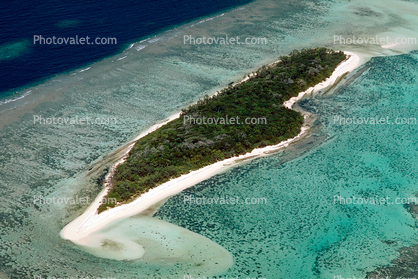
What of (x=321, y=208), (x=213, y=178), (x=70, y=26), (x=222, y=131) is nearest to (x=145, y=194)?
(x=213, y=178)

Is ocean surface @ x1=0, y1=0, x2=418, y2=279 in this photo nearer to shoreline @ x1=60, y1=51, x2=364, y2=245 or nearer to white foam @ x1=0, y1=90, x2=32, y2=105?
white foam @ x1=0, y1=90, x2=32, y2=105

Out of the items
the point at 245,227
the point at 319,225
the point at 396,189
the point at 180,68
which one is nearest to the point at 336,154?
the point at 396,189

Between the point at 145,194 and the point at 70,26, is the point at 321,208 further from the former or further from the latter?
the point at 70,26

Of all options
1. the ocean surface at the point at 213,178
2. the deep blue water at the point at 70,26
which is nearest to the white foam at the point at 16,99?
the ocean surface at the point at 213,178

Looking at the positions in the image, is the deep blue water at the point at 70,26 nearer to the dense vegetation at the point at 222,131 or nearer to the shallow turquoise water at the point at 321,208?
the dense vegetation at the point at 222,131

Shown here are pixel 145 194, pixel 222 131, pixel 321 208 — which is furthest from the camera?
pixel 222 131

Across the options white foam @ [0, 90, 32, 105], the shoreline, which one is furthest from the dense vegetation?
white foam @ [0, 90, 32, 105]
